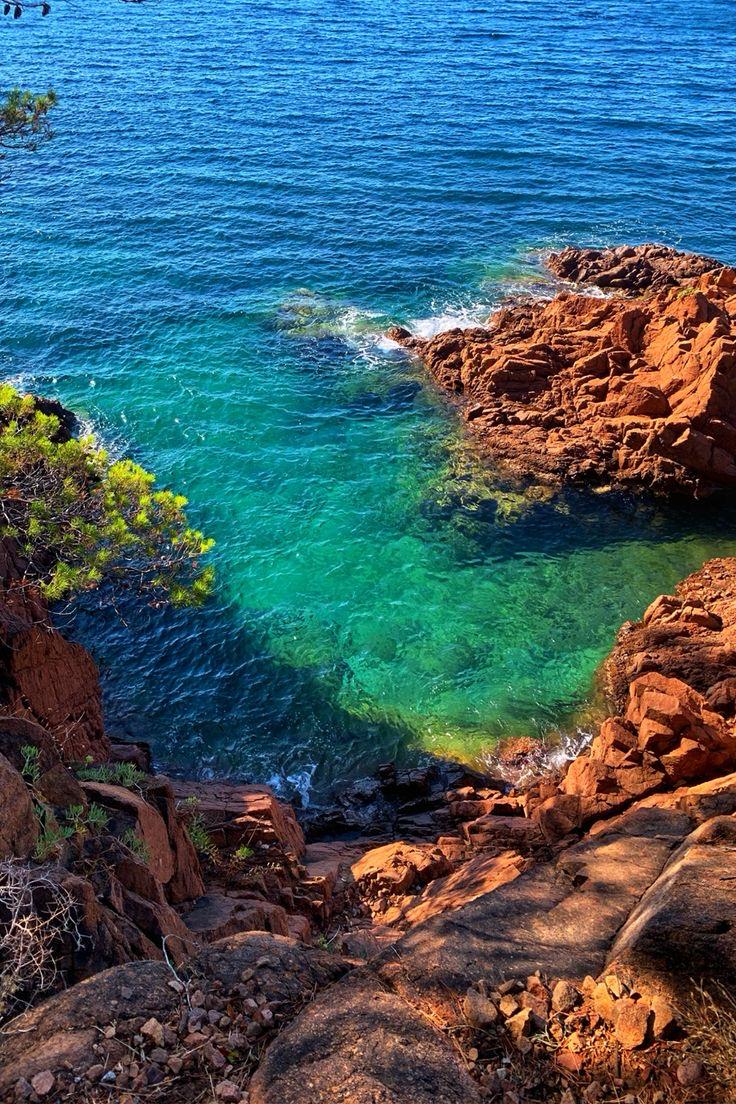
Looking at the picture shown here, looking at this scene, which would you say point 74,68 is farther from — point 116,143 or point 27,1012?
point 27,1012

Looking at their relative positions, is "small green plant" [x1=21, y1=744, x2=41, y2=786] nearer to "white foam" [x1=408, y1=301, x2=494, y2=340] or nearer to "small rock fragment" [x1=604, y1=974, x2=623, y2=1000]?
"small rock fragment" [x1=604, y1=974, x2=623, y2=1000]

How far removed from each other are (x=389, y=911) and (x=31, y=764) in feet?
28.0

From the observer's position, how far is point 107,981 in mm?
8984

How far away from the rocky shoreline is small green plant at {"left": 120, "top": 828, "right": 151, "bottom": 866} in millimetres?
42

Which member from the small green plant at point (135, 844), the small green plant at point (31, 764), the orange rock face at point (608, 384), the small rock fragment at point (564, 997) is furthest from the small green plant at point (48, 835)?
the orange rock face at point (608, 384)

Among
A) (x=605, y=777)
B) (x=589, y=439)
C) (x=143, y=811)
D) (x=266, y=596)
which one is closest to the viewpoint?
(x=143, y=811)

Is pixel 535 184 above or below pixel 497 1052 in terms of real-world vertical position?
Answer: above

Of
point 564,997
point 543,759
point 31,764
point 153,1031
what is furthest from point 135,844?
point 543,759

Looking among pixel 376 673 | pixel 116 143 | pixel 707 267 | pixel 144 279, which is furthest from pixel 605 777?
pixel 116 143

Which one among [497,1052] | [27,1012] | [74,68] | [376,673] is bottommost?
[376,673]

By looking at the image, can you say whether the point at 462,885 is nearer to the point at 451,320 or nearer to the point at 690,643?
the point at 690,643

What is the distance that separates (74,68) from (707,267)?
64264mm

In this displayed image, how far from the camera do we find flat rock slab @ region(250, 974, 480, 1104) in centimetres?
793

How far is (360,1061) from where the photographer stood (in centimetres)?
829
